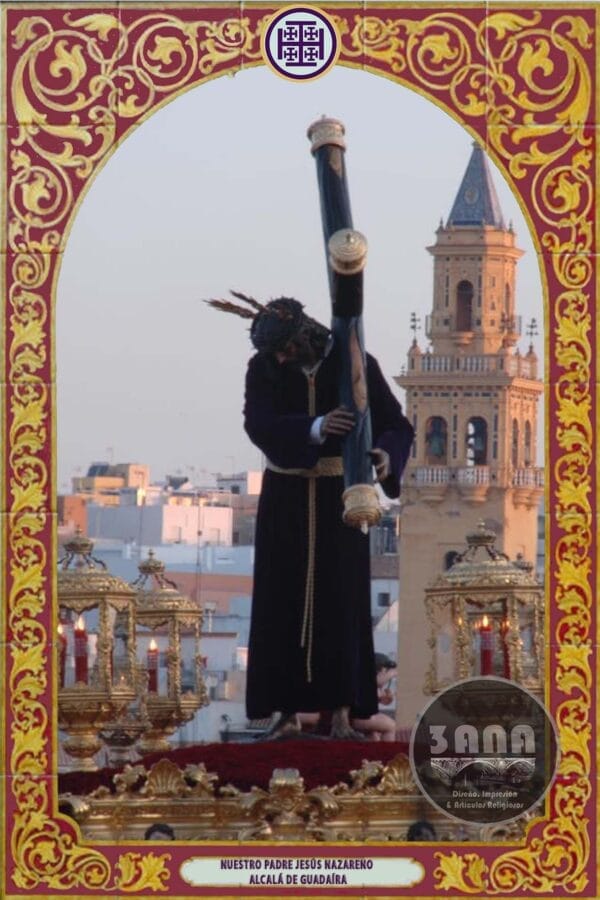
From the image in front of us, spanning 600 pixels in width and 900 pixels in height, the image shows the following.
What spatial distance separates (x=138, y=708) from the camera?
22391 mm

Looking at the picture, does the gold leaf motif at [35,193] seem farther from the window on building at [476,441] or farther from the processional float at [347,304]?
the window on building at [476,441]

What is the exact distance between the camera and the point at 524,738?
71.1ft

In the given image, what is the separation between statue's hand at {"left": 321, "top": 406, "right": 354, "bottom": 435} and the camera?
858 inches

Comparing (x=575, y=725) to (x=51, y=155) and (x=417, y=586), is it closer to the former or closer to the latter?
(x=417, y=586)

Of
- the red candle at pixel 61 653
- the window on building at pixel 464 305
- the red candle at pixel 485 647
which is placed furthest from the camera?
the window on building at pixel 464 305

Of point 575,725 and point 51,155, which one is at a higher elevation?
point 51,155

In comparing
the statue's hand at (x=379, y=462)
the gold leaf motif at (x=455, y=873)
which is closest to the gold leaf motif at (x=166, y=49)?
the statue's hand at (x=379, y=462)

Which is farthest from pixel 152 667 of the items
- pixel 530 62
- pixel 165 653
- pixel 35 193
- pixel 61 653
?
pixel 530 62

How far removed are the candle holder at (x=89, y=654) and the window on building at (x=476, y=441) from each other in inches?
44.1

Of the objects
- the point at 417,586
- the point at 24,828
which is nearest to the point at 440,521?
the point at 417,586

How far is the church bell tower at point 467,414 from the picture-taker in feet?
71.9

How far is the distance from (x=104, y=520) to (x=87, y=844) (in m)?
1.44

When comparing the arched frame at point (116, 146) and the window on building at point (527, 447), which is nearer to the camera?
the arched frame at point (116, 146)

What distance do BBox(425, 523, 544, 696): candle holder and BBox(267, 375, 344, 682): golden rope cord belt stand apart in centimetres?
38
